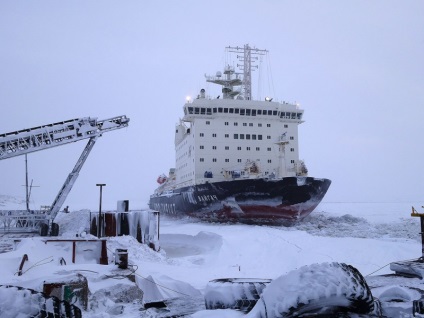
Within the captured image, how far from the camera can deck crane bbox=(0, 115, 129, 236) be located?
15.7 metres

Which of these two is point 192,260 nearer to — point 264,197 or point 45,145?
point 45,145

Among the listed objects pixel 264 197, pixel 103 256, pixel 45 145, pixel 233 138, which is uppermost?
pixel 233 138

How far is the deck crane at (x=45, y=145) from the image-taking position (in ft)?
51.6

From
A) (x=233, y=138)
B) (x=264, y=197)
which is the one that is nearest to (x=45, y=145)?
(x=264, y=197)

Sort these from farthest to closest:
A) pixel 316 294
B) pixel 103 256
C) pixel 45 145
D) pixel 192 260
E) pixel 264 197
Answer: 1. pixel 264 197
2. pixel 45 145
3. pixel 192 260
4. pixel 103 256
5. pixel 316 294

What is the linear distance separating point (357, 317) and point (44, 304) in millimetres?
3106

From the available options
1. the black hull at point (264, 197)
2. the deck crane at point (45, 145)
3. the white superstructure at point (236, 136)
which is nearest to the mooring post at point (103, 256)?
the deck crane at point (45, 145)

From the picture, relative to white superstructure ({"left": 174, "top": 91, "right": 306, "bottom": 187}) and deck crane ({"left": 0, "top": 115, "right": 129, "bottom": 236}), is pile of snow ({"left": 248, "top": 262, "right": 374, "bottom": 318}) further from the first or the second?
white superstructure ({"left": 174, "top": 91, "right": 306, "bottom": 187})

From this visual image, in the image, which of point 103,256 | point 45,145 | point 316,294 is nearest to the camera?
point 316,294

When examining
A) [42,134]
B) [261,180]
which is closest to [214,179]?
[261,180]

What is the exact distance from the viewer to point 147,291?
6.84 metres

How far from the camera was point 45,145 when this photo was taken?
16.4 meters

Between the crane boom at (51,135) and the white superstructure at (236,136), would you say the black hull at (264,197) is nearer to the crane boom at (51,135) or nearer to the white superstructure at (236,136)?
the white superstructure at (236,136)

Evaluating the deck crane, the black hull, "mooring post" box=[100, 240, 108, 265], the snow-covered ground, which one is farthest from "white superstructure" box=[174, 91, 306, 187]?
"mooring post" box=[100, 240, 108, 265]
